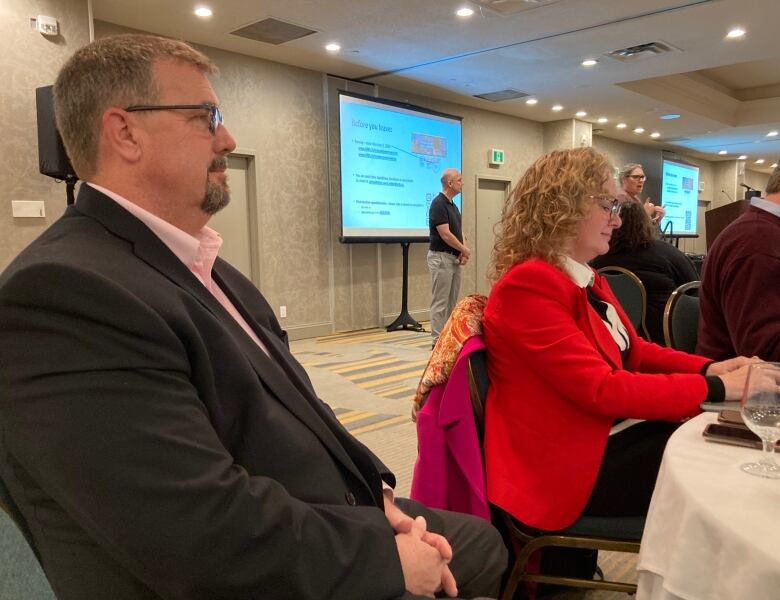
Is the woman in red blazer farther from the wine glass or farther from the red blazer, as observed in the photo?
the wine glass

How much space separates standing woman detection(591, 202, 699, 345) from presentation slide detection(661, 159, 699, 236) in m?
9.19

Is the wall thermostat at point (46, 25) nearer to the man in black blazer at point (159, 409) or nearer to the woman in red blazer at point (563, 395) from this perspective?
the man in black blazer at point (159, 409)

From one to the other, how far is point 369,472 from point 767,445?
0.66 meters

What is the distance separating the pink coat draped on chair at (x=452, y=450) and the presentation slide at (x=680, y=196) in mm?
11538

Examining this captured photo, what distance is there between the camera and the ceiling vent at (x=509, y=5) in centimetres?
454

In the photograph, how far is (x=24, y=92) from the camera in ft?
13.2

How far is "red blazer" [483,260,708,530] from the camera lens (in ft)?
4.49

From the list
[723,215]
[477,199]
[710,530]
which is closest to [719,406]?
[710,530]

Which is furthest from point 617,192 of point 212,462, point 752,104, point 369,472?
point 752,104

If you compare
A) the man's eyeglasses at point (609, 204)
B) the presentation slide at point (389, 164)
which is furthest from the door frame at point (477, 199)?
the man's eyeglasses at point (609, 204)

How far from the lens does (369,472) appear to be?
1084 mm

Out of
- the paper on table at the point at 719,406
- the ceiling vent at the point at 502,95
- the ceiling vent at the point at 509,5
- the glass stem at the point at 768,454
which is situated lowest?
the paper on table at the point at 719,406

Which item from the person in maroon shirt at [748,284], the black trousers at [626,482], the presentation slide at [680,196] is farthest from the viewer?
the presentation slide at [680,196]

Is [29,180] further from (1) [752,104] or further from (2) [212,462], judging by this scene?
(1) [752,104]
